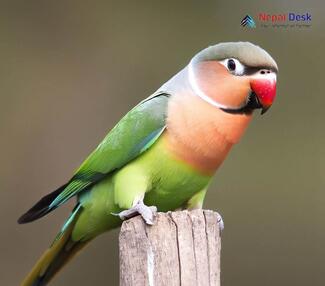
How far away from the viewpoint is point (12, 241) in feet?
10.8

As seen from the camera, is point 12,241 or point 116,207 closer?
point 116,207

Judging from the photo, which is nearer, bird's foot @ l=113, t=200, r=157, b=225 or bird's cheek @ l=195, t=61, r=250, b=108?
bird's foot @ l=113, t=200, r=157, b=225

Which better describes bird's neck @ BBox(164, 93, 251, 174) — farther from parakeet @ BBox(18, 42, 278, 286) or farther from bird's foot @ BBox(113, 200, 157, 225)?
bird's foot @ BBox(113, 200, 157, 225)

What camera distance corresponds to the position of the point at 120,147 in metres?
2.01

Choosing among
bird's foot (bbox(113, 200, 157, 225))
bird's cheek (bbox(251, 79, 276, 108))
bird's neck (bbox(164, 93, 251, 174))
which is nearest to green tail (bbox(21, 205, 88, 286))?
bird's foot (bbox(113, 200, 157, 225))

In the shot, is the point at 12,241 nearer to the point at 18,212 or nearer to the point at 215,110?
the point at 18,212

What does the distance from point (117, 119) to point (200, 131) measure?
1.47 m

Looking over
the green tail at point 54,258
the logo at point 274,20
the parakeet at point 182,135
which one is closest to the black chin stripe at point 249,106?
the parakeet at point 182,135

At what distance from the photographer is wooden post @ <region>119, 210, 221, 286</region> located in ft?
5.16

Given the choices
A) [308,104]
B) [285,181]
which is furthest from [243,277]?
[308,104]

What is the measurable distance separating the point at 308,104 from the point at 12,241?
1424 mm

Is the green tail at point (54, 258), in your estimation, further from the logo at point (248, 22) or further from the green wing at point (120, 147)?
the logo at point (248, 22)

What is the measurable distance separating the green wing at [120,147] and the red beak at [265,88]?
0.79 feet

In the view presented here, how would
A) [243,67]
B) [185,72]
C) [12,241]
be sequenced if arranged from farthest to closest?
[12,241] → [185,72] → [243,67]
